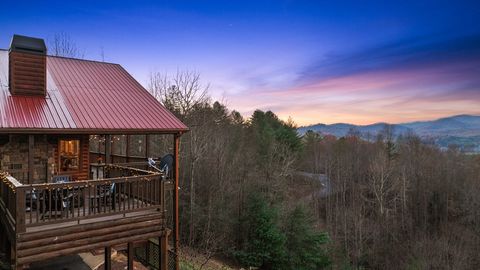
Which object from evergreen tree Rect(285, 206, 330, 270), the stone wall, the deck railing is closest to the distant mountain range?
evergreen tree Rect(285, 206, 330, 270)

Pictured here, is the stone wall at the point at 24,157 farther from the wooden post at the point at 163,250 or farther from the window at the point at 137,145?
the window at the point at 137,145

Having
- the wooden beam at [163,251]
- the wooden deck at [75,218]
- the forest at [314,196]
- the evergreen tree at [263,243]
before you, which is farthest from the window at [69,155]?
the evergreen tree at [263,243]

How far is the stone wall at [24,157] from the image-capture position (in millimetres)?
8766

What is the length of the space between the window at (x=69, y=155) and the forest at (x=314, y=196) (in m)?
11.5

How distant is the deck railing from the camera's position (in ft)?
19.8

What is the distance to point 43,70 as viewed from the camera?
381 inches

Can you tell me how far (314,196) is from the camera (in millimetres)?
39031

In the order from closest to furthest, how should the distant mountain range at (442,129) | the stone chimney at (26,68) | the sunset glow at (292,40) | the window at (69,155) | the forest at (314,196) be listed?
1. the stone chimney at (26,68)
2. the window at (69,155)
3. the sunset glow at (292,40)
4. the forest at (314,196)
5. the distant mountain range at (442,129)

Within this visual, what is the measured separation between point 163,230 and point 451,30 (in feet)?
73.6

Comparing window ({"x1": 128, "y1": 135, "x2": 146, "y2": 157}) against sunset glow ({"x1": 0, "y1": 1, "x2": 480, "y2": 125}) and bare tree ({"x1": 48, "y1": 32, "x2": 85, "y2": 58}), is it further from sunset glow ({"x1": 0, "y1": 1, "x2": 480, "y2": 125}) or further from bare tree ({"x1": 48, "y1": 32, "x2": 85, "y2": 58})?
bare tree ({"x1": 48, "y1": 32, "x2": 85, "y2": 58})

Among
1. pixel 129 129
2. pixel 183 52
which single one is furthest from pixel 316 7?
pixel 129 129

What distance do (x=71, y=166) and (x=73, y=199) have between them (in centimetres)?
429

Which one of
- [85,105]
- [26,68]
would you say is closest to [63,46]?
[26,68]

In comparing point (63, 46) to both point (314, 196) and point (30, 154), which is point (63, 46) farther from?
point (314, 196)
